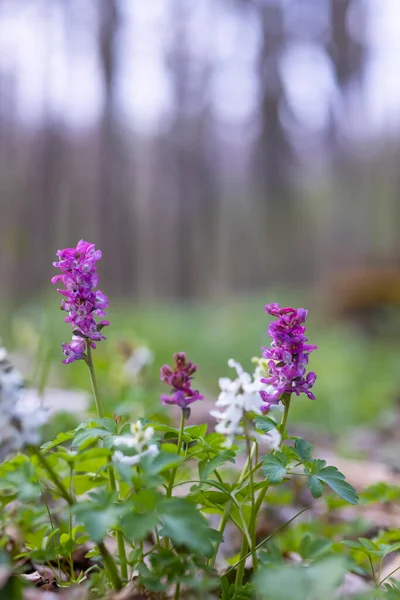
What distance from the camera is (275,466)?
2.71 ft

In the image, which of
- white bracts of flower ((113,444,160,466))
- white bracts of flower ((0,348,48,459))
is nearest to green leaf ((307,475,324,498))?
white bracts of flower ((113,444,160,466))

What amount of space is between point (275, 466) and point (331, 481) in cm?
8

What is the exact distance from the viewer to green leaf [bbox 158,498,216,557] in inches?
25.8

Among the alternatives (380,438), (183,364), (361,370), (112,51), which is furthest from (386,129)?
(183,364)

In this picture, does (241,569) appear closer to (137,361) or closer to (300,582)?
(300,582)

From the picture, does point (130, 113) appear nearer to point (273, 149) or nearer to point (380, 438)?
point (273, 149)

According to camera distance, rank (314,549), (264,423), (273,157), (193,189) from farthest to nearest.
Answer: (193,189), (273,157), (314,549), (264,423)

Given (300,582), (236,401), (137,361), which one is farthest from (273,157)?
(300,582)

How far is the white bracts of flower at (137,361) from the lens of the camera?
7.12 feet

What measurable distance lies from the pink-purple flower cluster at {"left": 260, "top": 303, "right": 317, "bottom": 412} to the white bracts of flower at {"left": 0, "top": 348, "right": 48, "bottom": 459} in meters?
0.33

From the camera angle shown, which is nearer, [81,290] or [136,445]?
[136,445]

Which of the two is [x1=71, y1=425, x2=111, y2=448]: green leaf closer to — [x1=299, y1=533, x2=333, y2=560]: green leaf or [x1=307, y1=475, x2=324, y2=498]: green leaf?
[x1=307, y1=475, x2=324, y2=498]: green leaf

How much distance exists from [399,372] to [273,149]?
7.14 meters

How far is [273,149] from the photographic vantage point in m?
10.7
